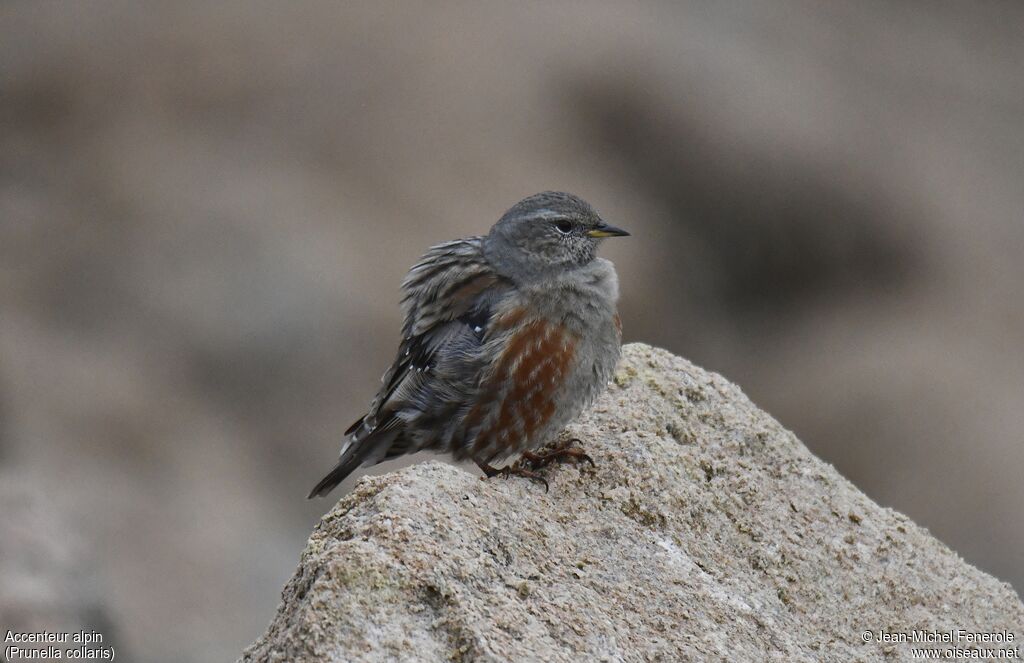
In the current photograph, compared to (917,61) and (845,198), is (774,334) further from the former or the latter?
(917,61)

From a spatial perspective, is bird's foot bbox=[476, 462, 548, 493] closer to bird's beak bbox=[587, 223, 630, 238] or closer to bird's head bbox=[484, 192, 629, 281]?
bird's head bbox=[484, 192, 629, 281]

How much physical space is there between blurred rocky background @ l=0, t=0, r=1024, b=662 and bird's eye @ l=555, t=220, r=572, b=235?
23.1ft

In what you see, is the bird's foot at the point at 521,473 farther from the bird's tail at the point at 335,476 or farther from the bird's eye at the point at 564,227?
the bird's eye at the point at 564,227

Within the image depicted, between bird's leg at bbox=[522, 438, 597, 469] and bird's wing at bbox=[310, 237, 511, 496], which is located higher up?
bird's wing at bbox=[310, 237, 511, 496]

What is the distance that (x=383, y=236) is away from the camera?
57.6 ft

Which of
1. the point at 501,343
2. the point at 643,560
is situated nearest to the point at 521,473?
the point at 643,560

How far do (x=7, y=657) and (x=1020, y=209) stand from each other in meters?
17.6

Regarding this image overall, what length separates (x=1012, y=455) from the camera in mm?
17281

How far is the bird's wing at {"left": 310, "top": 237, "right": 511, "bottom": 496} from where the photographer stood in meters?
6.62

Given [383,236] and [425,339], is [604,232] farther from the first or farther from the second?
[383,236]

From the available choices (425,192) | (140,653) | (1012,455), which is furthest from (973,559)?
(140,653)

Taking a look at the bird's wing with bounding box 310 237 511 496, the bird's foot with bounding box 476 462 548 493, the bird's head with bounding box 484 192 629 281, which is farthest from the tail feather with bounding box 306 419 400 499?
the bird's foot with bounding box 476 462 548 493

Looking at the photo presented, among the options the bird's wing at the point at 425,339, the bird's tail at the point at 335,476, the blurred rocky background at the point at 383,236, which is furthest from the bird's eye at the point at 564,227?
the blurred rocky background at the point at 383,236

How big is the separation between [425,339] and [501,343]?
1.46 feet
